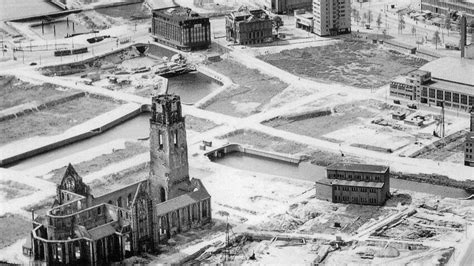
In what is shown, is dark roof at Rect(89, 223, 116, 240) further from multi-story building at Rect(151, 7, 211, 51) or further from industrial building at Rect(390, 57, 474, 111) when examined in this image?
multi-story building at Rect(151, 7, 211, 51)

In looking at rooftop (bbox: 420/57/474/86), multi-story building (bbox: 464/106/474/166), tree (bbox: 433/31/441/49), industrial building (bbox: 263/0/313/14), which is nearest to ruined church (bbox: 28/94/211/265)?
multi-story building (bbox: 464/106/474/166)

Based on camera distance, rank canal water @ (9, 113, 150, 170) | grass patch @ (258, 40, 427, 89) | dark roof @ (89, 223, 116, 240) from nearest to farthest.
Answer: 1. dark roof @ (89, 223, 116, 240)
2. canal water @ (9, 113, 150, 170)
3. grass patch @ (258, 40, 427, 89)

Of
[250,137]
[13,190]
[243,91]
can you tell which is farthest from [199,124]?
[13,190]

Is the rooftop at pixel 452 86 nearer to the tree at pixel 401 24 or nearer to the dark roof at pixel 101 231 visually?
the tree at pixel 401 24

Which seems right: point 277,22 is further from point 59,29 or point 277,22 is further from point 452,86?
point 452,86

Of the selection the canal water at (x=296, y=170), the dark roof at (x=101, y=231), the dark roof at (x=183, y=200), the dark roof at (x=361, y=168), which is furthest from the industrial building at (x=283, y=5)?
the dark roof at (x=101, y=231)

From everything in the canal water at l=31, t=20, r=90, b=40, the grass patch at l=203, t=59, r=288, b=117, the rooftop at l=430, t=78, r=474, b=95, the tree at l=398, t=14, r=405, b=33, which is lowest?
the grass patch at l=203, t=59, r=288, b=117
